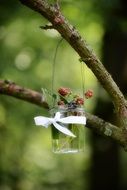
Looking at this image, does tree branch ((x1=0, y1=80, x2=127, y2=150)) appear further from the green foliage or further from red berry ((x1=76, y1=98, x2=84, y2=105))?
Answer: the green foliage

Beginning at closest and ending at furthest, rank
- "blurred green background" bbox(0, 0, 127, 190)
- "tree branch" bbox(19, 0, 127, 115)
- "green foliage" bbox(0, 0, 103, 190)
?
"tree branch" bbox(19, 0, 127, 115), "blurred green background" bbox(0, 0, 127, 190), "green foliage" bbox(0, 0, 103, 190)

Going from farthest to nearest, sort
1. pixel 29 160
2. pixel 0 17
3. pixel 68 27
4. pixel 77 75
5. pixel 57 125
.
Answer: pixel 77 75, pixel 29 160, pixel 0 17, pixel 57 125, pixel 68 27

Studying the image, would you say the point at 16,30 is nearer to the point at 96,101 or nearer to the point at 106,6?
the point at 96,101


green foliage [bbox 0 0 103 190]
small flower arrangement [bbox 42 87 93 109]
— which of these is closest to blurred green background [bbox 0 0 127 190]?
green foliage [bbox 0 0 103 190]

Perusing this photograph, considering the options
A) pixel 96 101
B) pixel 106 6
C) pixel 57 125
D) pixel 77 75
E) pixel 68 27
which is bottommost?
pixel 57 125

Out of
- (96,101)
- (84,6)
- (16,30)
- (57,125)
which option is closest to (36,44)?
(16,30)

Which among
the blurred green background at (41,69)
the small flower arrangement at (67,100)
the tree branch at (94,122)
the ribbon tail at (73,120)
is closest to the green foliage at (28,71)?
the blurred green background at (41,69)

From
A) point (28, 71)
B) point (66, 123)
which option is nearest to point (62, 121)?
point (66, 123)
